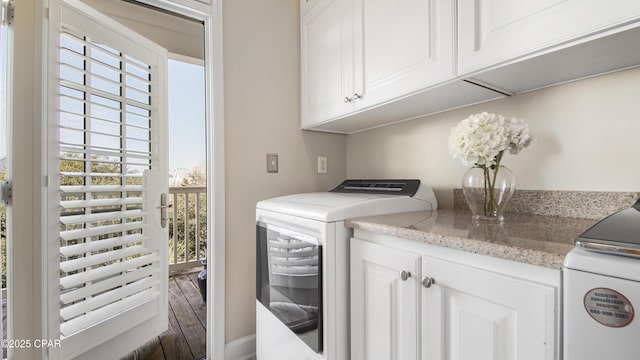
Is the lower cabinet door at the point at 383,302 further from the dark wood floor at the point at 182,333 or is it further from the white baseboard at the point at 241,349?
the dark wood floor at the point at 182,333

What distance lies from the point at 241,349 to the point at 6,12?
1.97 metres

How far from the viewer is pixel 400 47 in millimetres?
1182

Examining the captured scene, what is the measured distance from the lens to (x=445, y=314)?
76cm

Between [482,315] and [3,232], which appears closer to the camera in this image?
[482,315]

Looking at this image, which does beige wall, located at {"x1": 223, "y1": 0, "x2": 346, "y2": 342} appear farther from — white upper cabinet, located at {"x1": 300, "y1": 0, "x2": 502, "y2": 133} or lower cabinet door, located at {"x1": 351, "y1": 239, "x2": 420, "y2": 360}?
lower cabinet door, located at {"x1": 351, "y1": 239, "x2": 420, "y2": 360}

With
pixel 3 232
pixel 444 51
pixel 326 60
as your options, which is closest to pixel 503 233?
pixel 444 51

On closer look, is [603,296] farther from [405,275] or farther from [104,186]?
[104,186]

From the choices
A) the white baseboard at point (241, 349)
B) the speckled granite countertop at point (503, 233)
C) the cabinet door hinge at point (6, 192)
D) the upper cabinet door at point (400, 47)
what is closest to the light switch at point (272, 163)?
the upper cabinet door at point (400, 47)

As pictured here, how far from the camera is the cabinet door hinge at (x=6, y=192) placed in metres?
1.11

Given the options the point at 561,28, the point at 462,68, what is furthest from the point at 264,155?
the point at 561,28

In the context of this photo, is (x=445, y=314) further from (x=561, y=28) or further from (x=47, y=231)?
(x=47, y=231)

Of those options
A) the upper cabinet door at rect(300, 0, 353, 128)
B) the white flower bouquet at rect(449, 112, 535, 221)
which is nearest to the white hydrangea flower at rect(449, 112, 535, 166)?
the white flower bouquet at rect(449, 112, 535, 221)

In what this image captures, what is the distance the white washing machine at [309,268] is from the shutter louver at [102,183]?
0.77m

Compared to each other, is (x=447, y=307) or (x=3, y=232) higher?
(x=3, y=232)
